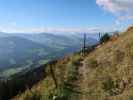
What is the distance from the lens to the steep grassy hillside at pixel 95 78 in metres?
23.6

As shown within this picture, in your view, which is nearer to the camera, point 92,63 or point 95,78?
point 95,78

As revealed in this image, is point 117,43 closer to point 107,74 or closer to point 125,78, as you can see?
point 107,74

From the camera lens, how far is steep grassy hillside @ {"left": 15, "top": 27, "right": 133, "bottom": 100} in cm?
2362

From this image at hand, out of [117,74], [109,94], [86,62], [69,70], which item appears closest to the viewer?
[109,94]

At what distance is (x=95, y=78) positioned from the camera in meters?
28.7

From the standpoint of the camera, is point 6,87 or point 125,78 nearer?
point 125,78

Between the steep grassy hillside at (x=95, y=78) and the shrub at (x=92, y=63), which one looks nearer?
the steep grassy hillside at (x=95, y=78)

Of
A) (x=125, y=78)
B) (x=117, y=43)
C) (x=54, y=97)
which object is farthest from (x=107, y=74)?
(x=117, y=43)

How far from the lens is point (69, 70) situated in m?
34.1

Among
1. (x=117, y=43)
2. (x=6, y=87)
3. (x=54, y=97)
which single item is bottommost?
(x=6, y=87)

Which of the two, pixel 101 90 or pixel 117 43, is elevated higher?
pixel 117 43

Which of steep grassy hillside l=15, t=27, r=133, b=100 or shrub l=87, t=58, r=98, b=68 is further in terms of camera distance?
shrub l=87, t=58, r=98, b=68

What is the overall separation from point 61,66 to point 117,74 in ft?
36.7

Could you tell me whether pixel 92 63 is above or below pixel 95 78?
above
